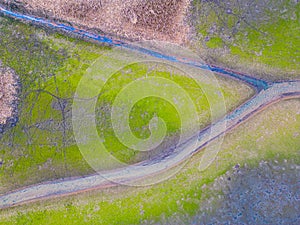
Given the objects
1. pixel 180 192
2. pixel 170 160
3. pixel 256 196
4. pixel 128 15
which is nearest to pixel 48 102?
pixel 128 15

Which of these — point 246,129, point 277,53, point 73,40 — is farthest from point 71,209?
point 277,53

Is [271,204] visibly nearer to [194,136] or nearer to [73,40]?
[194,136]

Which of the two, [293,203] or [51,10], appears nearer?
[293,203]

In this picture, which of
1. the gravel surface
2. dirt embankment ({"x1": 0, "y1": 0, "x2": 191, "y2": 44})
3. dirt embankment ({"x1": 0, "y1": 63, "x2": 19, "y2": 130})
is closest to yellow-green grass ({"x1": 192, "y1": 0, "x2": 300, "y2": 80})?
dirt embankment ({"x1": 0, "y1": 0, "x2": 191, "y2": 44})

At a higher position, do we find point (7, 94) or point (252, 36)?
point (252, 36)

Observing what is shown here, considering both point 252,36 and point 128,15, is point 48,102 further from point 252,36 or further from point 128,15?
point 252,36

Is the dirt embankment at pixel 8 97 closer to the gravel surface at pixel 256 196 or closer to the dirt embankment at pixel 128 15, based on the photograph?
the dirt embankment at pixel 128 15

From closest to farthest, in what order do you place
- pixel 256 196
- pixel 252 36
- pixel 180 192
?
1. pixel 256 196
2. pixel 180 192
3. pixel 252 36
